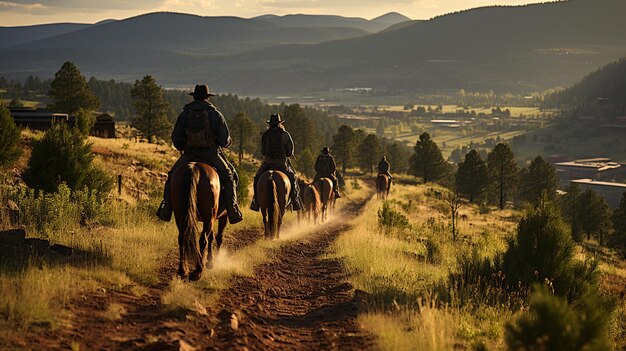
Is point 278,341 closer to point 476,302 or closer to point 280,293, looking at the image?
point 280,293

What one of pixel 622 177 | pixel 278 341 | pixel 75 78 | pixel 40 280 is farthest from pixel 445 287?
pixel 622 177

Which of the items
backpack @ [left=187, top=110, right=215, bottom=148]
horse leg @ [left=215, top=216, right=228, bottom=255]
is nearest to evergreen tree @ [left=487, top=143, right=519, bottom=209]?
horse leg @ [left=215, top=216, right=228, bottom=255]

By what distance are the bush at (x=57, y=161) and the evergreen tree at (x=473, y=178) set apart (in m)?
54.7

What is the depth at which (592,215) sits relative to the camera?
59031 mm

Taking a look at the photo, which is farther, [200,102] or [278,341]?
[200,102]

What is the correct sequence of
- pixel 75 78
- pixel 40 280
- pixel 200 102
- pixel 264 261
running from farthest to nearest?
pixel 75 78, pixel 264 261, pixel 200 102, pixel 40 280

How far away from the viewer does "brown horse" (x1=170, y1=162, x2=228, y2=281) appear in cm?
959

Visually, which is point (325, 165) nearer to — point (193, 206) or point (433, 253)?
point (433, 253)

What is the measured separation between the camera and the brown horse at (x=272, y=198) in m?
15.9

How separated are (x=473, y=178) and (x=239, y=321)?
6221 cm

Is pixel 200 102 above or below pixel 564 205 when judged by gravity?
above

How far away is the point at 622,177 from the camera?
501 feet

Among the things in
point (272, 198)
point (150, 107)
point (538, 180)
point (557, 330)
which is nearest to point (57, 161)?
point (272, 198)

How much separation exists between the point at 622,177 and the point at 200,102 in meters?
167
